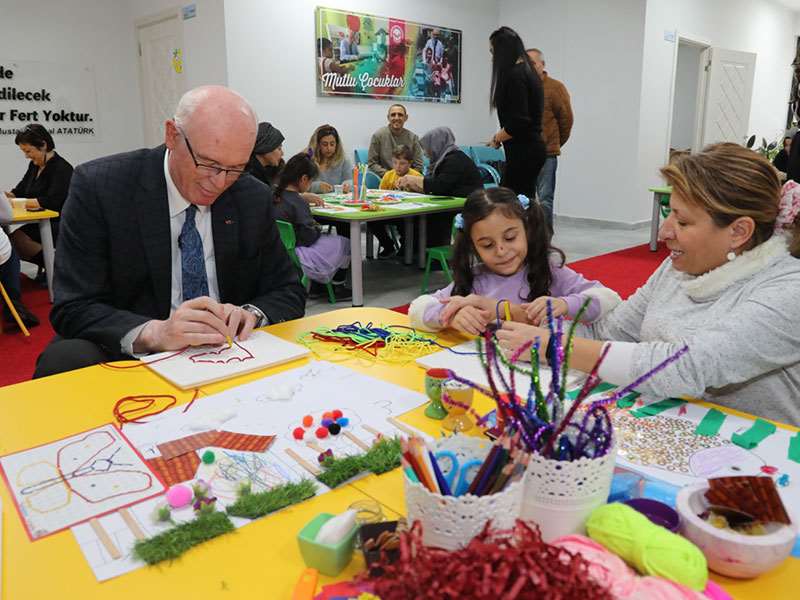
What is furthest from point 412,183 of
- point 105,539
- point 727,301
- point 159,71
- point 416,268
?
point 105,539

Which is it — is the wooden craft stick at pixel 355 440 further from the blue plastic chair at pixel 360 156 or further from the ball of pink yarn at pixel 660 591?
the blue plastic chair at pixel 360 156

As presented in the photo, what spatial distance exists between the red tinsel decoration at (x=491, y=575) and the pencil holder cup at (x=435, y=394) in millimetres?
561

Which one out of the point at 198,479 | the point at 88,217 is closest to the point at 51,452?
the point at 198,479

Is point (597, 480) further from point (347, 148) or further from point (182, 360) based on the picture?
point (347, 148)

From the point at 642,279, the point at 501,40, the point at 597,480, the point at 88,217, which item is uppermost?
the point at 501,40

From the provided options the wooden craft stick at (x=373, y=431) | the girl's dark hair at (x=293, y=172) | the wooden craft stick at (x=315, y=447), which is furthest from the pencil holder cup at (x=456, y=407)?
the girl's dark hair at (x=293, y=172)

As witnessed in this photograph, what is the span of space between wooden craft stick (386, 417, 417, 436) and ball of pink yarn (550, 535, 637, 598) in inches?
16.1

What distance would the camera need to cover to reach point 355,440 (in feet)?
3.35

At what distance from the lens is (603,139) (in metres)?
7.38

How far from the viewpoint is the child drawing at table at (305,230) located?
13.7 feet

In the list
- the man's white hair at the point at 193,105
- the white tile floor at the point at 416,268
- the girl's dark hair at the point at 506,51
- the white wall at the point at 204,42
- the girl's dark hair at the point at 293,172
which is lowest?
the white tile floor at the point at 416,268

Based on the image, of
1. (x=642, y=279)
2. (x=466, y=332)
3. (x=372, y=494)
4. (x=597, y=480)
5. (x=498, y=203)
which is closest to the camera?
(x=597, y=480)

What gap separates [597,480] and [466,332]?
878mm

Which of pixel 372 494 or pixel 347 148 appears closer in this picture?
pixel 372 494
